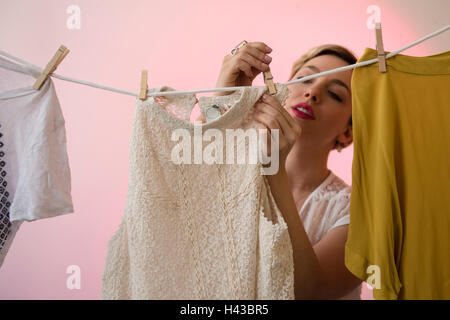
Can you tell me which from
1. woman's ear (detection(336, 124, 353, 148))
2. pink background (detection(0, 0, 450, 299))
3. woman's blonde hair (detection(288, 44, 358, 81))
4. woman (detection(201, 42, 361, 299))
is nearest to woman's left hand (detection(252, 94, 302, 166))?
woman (detection(201, 42, 361, 299))

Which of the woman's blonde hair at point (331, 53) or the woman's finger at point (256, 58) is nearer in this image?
the woman's finger at point (256, 58)

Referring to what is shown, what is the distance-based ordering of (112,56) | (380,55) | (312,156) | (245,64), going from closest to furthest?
1. (380,55)
2. (245,64)
3. (312,156)
4. (112,56)

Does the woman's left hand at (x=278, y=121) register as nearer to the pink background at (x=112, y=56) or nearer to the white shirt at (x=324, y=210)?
the white shirt at (x=324, y=210)

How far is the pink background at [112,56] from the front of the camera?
1789mm

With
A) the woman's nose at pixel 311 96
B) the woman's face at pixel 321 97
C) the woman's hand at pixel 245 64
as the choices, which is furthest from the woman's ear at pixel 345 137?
the woman's hand at pixel 245 64

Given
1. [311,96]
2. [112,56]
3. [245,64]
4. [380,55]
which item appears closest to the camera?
[380,55]

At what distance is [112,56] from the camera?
72.4 inches

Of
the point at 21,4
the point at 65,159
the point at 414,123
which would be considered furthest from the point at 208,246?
the point at 21,4

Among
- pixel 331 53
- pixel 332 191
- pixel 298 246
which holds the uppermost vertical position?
pixel 331 53

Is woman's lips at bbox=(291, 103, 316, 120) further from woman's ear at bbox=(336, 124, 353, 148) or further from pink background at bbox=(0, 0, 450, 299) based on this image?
pink background at bbox=(0, 0, 450, 299)

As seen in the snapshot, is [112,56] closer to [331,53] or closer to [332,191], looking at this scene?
[331,53]

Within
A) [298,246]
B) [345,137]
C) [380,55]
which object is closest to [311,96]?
[345,137]

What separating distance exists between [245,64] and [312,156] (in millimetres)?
580

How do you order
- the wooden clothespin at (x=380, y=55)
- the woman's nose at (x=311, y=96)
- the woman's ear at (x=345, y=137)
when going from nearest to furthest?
the wooden clothespin at (x=380, y=55), the woman's nose at (x=311, y=96), the woman's ear at (x=345, y=137)
